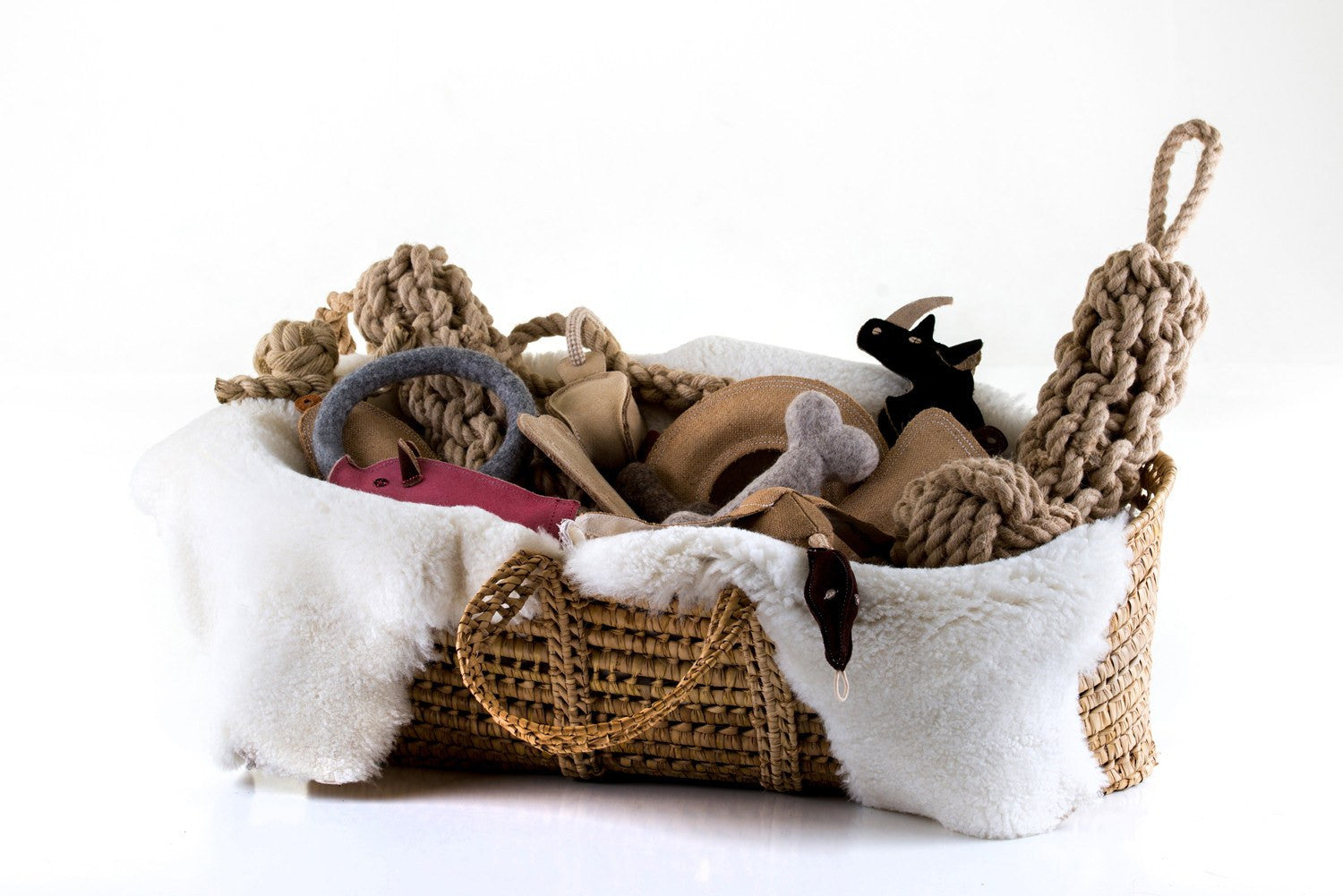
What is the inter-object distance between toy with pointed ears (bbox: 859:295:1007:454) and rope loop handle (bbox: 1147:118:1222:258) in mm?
280

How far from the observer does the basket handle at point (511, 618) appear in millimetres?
1140

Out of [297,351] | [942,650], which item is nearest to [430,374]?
[297,351]

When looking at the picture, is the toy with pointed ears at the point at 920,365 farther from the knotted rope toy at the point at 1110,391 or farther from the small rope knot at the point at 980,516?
the small rope knot at the point at 980,516

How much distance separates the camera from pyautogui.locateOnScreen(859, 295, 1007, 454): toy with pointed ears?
162 centimetres

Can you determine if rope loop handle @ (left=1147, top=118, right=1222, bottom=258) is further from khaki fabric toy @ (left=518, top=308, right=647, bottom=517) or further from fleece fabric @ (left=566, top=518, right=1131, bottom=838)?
khaki fabric toy @ (left=518, top=308, right=647, bottom=517)

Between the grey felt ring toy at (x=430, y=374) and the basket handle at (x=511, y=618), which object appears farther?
the grey felt ring toy at (x=430, y=374)

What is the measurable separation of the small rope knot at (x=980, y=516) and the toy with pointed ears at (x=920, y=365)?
317 mm

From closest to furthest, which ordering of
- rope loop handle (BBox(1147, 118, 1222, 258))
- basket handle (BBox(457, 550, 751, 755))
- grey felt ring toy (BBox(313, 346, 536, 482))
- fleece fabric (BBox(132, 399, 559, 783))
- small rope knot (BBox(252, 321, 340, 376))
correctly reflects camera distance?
basket handle (BBox(457, 550, 751, 755)) < fleece fabric (BBox(132, 399, 559, 783)) < rope loop handle (BBox(1147, 118, 1222, 258)) < grey felt ring toy (BBox(313, 346, 536, 482)) < small rope knot (BBox(252, 321, 340, 376))

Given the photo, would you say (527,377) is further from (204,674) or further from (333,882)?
(333,882)

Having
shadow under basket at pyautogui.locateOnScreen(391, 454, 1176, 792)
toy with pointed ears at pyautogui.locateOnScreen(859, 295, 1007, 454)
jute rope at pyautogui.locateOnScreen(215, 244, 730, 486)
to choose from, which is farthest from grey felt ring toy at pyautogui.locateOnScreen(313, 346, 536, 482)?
toy with pointed ears at pyautogui.locateOnScreen(859, 295, 1007, 454)

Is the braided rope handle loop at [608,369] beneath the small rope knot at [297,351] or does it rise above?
beneath

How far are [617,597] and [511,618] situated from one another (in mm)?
101

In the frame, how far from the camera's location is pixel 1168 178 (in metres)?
1.41

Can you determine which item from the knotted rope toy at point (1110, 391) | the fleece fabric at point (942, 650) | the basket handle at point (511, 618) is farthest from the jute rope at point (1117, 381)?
the basket handle at point (511, 618)
